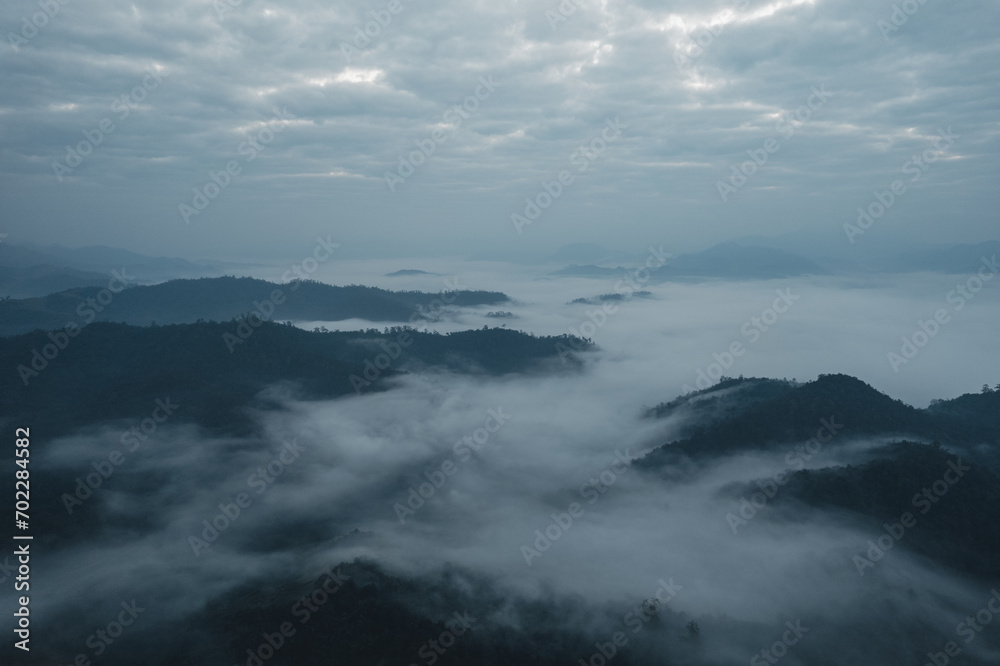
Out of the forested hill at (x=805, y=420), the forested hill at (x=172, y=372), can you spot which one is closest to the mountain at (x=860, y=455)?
the forested hill at (x=805, y=420)

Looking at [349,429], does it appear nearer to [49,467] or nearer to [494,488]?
[494,488]

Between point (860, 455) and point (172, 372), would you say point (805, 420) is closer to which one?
point (860, 455)

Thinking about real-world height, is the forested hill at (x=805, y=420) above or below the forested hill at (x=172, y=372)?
below

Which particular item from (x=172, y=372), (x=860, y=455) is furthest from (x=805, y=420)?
(x=172, y=372)

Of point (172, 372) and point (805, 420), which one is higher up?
point (172, 372)

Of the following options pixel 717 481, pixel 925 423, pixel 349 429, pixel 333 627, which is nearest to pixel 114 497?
pixel 349 429

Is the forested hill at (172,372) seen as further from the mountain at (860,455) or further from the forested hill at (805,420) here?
the mountain at (860,455)

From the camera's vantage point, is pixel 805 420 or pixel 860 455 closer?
pixel 860 455

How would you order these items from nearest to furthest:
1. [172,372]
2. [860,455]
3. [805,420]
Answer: [860,455]
[805,420]
[172,372]

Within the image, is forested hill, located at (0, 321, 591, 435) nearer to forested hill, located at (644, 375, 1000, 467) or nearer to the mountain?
forested hill, located at (644, 375, 1000, 467)
